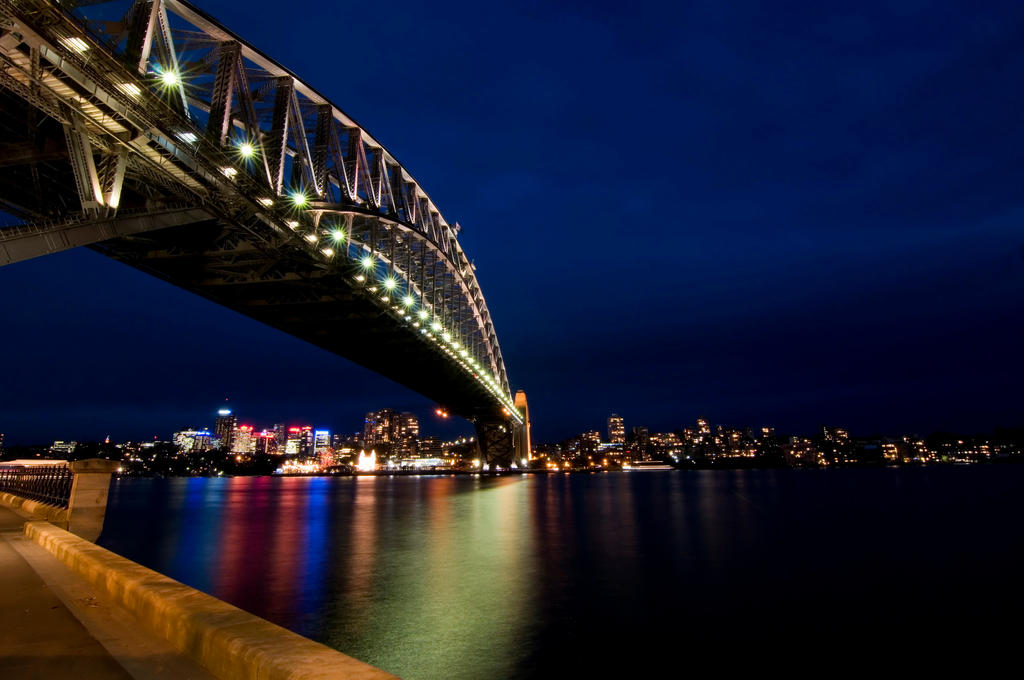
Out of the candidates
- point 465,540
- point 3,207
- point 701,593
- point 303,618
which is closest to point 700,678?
point 701,593

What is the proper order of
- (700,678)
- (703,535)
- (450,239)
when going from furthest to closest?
(450,239) < (703,535) < (700,678)

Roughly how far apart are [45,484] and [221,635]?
61.5ft

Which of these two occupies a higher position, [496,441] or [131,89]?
[131,89]

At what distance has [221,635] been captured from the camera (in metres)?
4.34

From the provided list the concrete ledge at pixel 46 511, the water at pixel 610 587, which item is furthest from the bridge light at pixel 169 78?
the water at pixel 610 587

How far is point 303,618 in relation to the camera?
14.6 metres

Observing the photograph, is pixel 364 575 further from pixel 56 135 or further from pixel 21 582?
pixel 56 135

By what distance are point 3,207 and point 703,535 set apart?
108 feet

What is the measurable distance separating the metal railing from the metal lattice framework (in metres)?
6.15

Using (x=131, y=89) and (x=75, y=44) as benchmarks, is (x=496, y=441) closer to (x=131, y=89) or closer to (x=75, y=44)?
(x=131, y=89)

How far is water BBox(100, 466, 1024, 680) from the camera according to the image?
40.0ft

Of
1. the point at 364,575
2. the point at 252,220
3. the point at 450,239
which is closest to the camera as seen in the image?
the point at 364,575

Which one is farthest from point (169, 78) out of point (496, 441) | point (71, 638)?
point (496, 441)

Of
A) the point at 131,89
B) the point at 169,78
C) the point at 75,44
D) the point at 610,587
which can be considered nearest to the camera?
the point at 75,44
